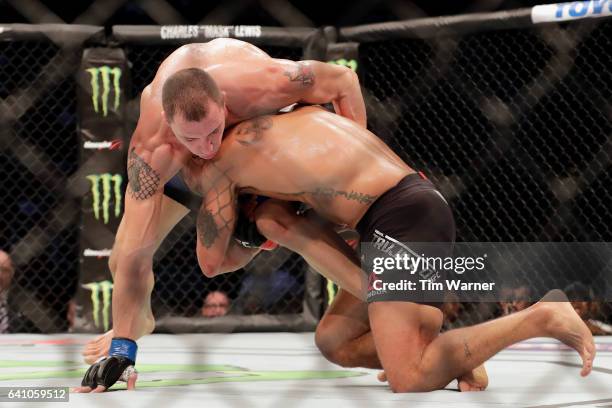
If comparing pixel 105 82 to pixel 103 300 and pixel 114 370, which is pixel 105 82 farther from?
pixel 114 370

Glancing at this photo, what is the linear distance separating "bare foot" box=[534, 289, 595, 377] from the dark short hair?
2.64 ft

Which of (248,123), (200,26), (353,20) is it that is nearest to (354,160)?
(248,123)

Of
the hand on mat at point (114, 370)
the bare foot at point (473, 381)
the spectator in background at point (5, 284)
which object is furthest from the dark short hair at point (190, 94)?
the spectator in background at point (5, 284)

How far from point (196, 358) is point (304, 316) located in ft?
3.70

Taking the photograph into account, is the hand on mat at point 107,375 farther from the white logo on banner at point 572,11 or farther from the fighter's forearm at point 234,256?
the white logo on banner at point 572,11

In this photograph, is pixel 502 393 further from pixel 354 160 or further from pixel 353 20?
pixel 353 20

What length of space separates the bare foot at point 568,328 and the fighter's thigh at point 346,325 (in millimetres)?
565

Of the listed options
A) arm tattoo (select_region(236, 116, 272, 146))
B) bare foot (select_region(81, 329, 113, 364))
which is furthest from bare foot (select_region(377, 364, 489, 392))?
bare foot (select_region(81, 329, 113, 364))

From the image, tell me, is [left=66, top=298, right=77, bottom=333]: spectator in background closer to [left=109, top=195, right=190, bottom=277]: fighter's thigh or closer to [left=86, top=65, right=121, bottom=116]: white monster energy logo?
[left=86, top=65, right=121, bottom=116]: white monster energy logo

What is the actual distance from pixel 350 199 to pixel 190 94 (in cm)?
45

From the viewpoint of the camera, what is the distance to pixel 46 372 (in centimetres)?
244

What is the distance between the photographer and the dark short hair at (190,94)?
1895 mm

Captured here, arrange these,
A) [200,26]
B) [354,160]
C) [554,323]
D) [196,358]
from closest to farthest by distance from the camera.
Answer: [554,323] → [354,160] → [196,358] → [200,26]

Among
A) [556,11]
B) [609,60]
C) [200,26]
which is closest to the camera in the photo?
[556,11]
